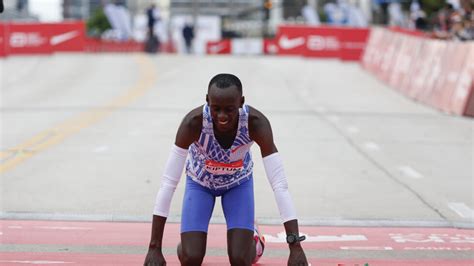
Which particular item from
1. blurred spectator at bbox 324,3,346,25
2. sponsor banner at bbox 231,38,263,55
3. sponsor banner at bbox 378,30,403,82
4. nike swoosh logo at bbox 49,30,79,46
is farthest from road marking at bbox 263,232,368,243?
blurred spectator at bbox 324,3,346,25

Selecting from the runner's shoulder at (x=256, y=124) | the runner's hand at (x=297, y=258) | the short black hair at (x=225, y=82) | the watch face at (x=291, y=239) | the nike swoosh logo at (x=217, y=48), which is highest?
the short black hair at (x=225, y=82)

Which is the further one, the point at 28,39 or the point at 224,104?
the point at 28,39

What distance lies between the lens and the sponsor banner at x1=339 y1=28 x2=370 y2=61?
40250 millimetres

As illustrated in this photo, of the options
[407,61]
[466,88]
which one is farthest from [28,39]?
[466,88]

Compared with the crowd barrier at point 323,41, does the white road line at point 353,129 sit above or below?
above

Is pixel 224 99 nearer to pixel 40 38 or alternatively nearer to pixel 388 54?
pixel 388 54

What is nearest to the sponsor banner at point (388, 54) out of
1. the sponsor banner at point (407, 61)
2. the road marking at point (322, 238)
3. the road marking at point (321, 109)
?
the sponsor banner at point (407, 61)

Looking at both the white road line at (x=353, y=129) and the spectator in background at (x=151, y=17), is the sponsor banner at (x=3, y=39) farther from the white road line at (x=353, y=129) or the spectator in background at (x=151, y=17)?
→ the white road line at (x=353, y=129)

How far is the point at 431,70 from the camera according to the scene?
856 inches

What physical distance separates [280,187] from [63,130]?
35.0ft

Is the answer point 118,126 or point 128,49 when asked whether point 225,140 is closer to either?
point 118,126

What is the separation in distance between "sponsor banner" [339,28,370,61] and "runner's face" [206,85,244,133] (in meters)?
34.9

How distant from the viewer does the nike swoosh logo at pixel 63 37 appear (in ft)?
133

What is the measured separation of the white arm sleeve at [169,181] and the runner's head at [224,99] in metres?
0.35
